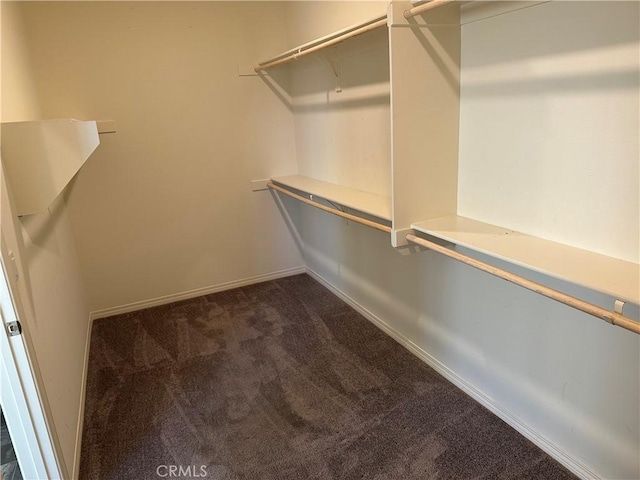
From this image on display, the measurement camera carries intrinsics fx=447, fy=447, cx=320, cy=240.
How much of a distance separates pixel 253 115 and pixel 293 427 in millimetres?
2403

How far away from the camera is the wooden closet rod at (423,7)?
1455 millimetres

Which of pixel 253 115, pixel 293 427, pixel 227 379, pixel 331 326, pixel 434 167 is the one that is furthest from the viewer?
pixel 253 115

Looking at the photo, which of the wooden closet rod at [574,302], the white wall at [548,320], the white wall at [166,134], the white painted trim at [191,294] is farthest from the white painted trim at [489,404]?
the white wall at [166,134]

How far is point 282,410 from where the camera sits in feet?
7.22

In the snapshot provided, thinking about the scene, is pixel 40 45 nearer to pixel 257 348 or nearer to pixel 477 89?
pixel 257 348

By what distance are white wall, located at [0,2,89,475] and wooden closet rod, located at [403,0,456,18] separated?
5.04ft

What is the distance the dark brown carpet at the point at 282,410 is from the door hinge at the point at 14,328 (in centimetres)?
83

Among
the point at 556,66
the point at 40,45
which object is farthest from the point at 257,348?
the point at 40,45

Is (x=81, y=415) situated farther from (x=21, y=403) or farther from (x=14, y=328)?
(x=14, y=328)

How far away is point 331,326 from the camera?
9.80 ft

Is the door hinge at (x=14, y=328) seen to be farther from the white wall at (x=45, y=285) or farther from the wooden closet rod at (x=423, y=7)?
the wooden closet rod at (x=423, y=7)

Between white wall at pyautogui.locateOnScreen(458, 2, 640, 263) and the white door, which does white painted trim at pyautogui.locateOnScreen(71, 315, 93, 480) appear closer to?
the white door

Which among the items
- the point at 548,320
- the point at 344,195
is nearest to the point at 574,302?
the point at 548,320

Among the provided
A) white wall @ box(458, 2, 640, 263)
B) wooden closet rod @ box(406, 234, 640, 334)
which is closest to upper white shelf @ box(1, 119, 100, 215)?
wooden closet rod @ box(406, 234, 640, 334)
